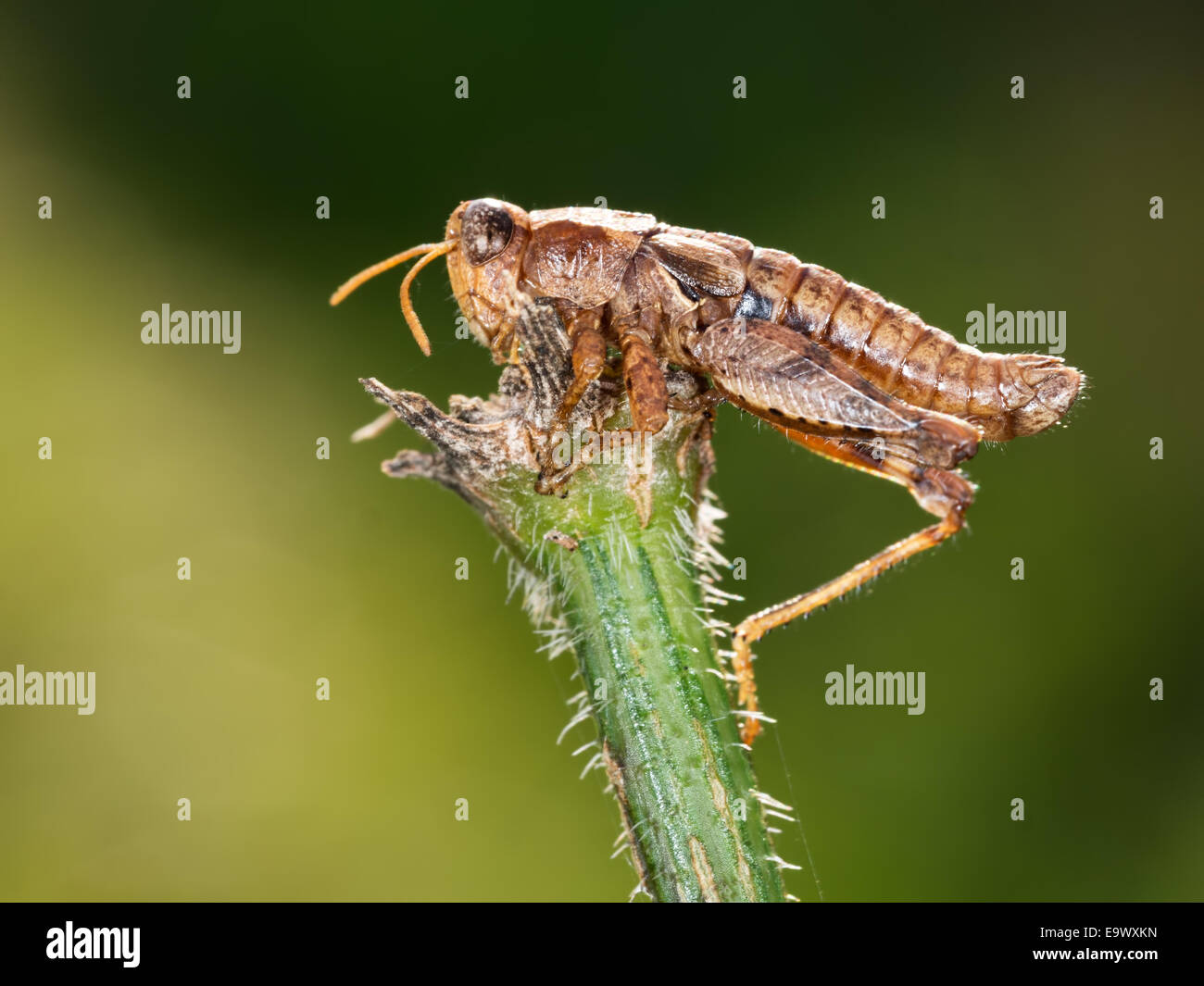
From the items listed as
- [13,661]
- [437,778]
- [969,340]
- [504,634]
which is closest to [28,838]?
[13,661]

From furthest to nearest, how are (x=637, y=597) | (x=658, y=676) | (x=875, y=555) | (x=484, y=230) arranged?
(x=484, y=230)
(x=875, y=555)
(x=637, y=597)
(x=658, y=676)

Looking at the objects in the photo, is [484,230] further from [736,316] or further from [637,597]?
[637,597]

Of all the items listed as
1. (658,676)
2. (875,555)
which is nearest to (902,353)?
(875,555)

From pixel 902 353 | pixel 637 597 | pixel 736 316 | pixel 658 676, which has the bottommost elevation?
pixel 658 676

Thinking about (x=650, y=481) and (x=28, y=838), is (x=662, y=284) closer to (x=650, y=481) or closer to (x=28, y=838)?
(x=650, y=481)

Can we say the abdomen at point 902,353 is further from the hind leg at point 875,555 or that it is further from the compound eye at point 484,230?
the compound eye at point 484,230

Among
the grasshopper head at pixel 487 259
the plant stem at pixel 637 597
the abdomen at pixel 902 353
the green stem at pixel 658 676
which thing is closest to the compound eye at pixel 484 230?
the grasshopper head at pixel 487 259

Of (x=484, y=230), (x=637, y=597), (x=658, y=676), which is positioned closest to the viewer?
(x=658, y=676)

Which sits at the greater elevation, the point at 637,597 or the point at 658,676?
the point at 637,597
